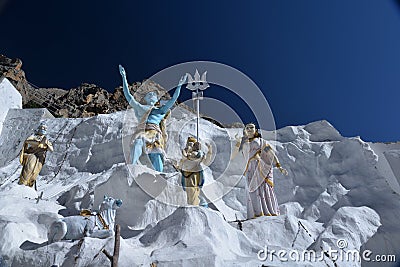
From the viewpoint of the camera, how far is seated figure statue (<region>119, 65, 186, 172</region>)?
10.5 meters

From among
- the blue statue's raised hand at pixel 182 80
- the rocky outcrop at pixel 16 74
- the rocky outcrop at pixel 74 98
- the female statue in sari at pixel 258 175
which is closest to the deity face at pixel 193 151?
the female statue in sari at pixel 258 175

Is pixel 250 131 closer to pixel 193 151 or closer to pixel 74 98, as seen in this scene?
pixel 193 151

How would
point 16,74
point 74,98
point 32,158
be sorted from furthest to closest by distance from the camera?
1. point 74,98
2. point 16,74
3. point 32,158

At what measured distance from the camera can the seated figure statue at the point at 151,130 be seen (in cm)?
1047

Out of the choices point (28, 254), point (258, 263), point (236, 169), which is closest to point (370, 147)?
point (236, 169)

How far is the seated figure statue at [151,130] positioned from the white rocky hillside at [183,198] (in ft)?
2.63

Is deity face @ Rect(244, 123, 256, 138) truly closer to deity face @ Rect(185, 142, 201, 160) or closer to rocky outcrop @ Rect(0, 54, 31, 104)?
deity face @ Rect(185, 142, 201, 160)

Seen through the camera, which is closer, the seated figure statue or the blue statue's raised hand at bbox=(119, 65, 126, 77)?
the seated figure statue

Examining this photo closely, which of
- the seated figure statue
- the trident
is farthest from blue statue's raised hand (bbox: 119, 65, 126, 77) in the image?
the trident

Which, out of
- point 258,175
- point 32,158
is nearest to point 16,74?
point 32,158

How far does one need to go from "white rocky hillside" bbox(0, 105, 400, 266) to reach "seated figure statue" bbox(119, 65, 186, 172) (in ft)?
2.63

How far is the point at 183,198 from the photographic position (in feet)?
31.7

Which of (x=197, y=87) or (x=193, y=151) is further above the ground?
(x=197, y=87)

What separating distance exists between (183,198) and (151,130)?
230 centimetres
